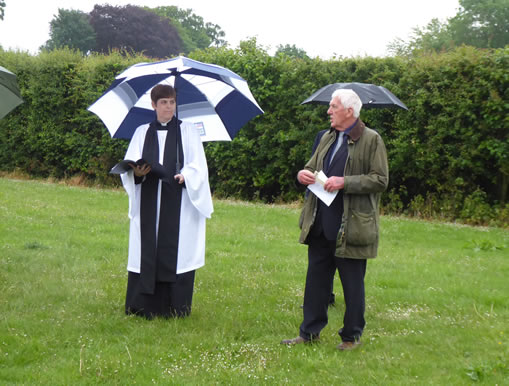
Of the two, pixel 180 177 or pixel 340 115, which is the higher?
pixel 340 115

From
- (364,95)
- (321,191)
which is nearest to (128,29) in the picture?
(364,95)

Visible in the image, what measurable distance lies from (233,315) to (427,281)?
9.56ft

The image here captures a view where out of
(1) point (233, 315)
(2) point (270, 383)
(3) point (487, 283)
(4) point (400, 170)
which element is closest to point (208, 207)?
(1) point (233, 315)

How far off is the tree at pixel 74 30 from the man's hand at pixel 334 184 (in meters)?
52.8

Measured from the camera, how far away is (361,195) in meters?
4.97

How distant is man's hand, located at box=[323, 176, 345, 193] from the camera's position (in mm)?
4879

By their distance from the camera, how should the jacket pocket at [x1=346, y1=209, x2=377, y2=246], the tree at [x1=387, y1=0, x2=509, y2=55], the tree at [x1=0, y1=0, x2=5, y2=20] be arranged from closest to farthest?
the jacket pocket at [x1=346, y1=209, x2=377, y2=246]
the tree at [x1=0, y1=0, x2=5, y2=20]
the tree at [x1=387, y1=0, x2=509, y2=55]

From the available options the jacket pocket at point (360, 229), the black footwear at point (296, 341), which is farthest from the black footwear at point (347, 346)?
the jacket pocket at point (360, 229)

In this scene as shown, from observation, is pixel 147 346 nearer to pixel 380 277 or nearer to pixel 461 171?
pixel 380 277

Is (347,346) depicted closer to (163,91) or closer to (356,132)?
(356,132)

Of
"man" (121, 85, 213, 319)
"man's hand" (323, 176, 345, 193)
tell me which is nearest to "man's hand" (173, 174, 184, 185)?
"man" (121, 85, 213, 319)

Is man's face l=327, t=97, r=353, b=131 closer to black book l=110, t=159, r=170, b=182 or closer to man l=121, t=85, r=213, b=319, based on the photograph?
man l=121, t=85, r=213, b=319

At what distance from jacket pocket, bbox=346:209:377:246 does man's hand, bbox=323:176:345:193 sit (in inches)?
9.9

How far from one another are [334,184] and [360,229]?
42 centimetres
